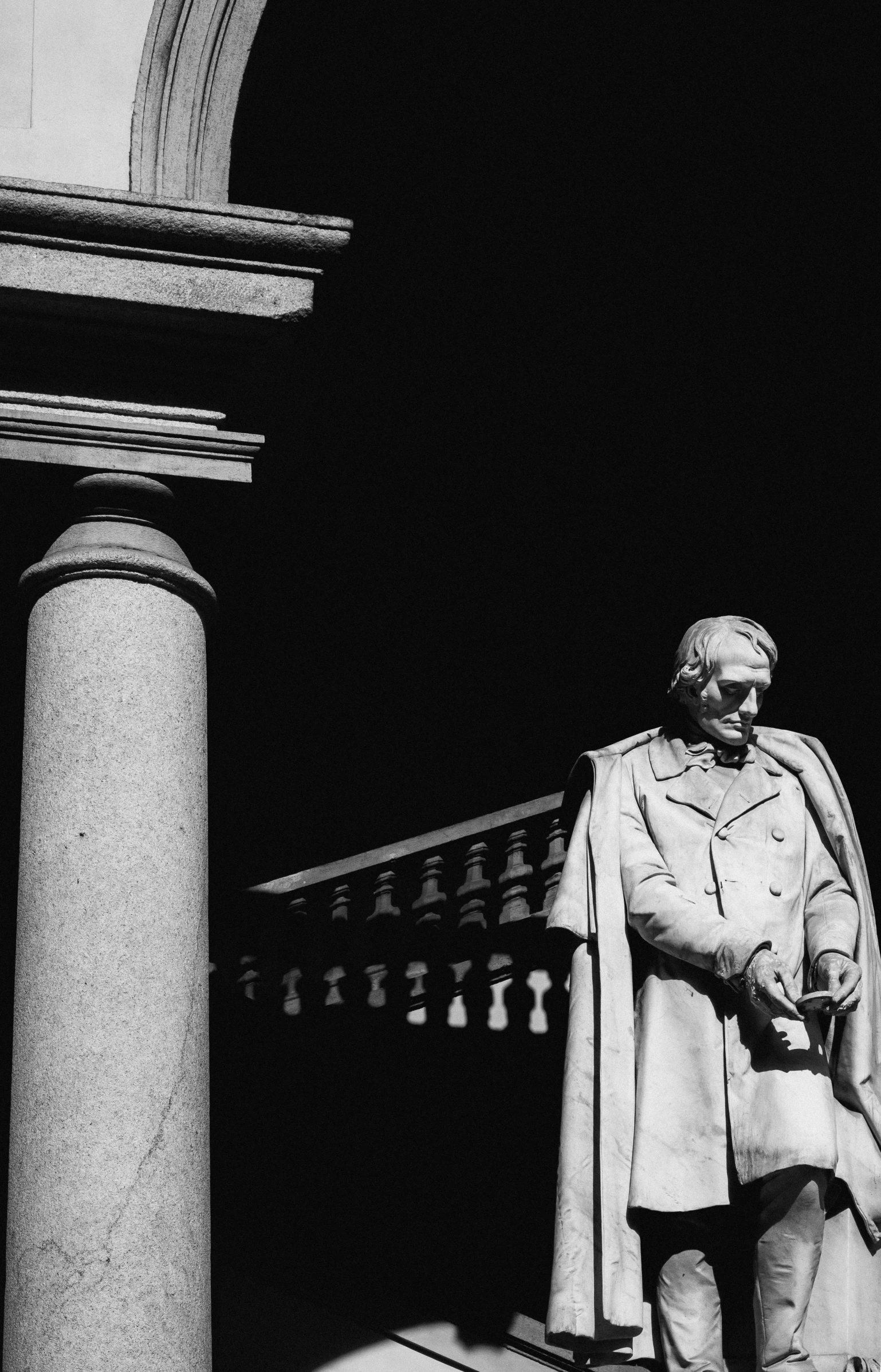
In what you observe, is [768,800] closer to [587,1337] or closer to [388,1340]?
[587,1337]

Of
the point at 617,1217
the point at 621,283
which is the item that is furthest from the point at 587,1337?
the point at 621,283

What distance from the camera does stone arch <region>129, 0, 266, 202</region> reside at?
7.51 meters

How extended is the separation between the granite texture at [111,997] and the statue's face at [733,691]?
1716 millimetres

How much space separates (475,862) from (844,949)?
3.25 m

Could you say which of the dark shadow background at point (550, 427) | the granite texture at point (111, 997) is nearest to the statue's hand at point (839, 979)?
the granite texture at point (111, 997)

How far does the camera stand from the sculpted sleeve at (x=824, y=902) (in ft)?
23.4

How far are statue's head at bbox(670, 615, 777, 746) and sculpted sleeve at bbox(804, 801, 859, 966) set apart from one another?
37 centimetres

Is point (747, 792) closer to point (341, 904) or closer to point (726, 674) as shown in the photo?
point (726, 674)

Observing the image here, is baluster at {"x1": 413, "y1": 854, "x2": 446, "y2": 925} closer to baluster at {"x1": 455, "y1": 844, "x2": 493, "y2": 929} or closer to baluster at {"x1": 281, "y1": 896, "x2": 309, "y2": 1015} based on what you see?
baluster at {"x1": 455, "y1": 844, "x2": 493, "y2": 929}

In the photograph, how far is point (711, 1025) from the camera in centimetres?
708

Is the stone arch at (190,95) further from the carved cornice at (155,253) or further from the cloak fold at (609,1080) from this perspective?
the cloak fold at (609,1080)

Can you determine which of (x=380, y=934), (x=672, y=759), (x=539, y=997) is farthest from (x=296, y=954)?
(x=672, y=759)

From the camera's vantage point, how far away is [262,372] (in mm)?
7289

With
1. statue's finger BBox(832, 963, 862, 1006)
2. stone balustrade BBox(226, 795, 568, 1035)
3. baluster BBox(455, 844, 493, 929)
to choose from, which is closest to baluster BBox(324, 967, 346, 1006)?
stone balustrade BBox(226, 795, 568, 1035)
